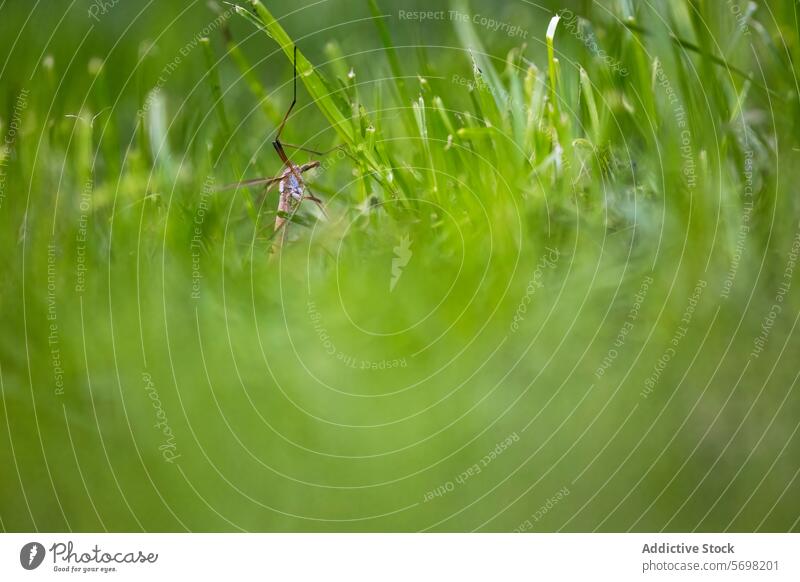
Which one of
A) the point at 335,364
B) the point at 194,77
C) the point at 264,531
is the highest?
the point at 194,77
